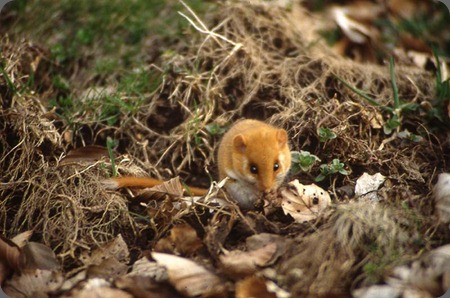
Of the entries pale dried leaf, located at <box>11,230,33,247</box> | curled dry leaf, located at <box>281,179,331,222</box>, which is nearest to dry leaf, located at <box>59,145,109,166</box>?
pale dried leaf, located at <box>11,230,33,247</box>

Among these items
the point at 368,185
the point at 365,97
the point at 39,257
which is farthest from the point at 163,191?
the point at 365,97

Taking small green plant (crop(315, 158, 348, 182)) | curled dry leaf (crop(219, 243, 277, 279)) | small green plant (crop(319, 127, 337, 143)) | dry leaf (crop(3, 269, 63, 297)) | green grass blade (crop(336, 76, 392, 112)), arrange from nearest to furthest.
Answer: curled dry leaf (crop(219, 243, 277, 279))
dry leaf (crop(3, 269, 63, 297))
small green plant (crop(315, 158, 348, 182))
small green plant (crop(319, 127, 337, 143))
green grass blade (crop(336, 76, 392, 112))

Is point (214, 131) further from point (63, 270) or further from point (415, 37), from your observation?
point (415, 37)

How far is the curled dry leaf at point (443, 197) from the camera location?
3.56m

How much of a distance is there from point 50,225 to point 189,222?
898 mm

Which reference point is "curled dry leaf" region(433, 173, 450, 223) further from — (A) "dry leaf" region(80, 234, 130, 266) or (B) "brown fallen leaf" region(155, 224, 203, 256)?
(A) "dry leaf" region(80, 234, 130, 266)

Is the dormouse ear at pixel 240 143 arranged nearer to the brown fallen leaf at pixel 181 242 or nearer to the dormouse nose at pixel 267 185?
the dormouse nose at pixel 267 185

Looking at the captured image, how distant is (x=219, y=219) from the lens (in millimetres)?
3850

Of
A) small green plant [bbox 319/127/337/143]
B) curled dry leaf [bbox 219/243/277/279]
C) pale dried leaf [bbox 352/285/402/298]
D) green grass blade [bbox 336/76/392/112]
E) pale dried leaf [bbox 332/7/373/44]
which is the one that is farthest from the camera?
pale dried leaf [bbox 332/7/373/44]

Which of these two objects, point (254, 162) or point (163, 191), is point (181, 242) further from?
point (254, 162)

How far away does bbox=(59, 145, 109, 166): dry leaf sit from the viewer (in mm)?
4375

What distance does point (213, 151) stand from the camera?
4.73 m

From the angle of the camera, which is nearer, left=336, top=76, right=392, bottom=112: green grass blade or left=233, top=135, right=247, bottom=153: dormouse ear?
left=233, top=135, right=247, bottom=153: dormouse ear

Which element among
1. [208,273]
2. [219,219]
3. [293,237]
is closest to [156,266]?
[208,273]
